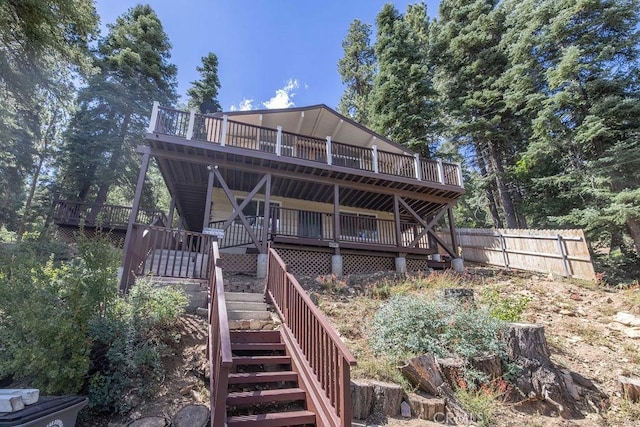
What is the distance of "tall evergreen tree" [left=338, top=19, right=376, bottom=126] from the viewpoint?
25406 millimetres

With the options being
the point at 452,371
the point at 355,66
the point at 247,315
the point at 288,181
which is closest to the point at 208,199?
the point at 288,181

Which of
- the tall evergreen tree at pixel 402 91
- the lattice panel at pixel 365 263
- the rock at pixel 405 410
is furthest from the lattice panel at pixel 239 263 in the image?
the tall evergreen tree at pixel 402 91

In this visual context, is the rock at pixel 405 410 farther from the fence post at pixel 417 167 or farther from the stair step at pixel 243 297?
the fence post at pixel 417 167

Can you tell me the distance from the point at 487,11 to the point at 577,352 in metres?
21.2

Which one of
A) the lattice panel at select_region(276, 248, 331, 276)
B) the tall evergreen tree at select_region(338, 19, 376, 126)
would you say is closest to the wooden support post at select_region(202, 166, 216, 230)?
the lattice panel at select_region(276, 248, 331, 276)

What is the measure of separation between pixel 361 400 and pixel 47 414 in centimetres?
303

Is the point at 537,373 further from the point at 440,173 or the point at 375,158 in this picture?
the point at 440,173

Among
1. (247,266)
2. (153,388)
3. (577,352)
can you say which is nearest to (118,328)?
(153,388)

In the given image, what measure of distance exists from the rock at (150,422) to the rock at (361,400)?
6.80ft

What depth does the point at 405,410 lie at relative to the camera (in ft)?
12.1

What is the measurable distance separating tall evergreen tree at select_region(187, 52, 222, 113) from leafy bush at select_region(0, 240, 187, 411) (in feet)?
68.1

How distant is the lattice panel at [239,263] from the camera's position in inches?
380

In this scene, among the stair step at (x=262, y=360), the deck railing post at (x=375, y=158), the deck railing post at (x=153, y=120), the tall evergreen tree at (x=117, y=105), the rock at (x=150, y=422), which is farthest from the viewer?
the tall evergreen tree at (x=117, y=105)

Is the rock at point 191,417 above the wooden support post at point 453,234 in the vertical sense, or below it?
below
